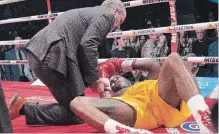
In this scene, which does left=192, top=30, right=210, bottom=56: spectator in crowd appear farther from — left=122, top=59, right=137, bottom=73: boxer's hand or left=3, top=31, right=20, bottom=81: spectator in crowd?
left=3, top=31, right=20, bottom=81: spectator in crowd

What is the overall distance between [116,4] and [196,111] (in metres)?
0.77

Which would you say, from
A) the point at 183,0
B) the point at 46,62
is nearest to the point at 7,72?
the point at 183,0

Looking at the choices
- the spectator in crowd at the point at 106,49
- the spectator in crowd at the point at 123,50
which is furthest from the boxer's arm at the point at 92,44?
the spectator in crowd at the point at 106,49

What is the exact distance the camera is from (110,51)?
4.05 metres

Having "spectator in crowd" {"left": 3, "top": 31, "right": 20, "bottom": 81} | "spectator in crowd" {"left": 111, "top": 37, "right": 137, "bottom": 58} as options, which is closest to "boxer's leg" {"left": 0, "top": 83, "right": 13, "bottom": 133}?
"spectator in crowd" {"left": 111, "top": 37, "right": 137, "bottom": 58}

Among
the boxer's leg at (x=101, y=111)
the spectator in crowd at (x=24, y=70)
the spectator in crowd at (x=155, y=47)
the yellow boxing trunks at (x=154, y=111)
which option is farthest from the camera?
the spectator in crowd at (x=24, y=70)

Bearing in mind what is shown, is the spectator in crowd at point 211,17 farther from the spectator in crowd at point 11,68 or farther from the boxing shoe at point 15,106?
the spectator in crowd at point 11,68

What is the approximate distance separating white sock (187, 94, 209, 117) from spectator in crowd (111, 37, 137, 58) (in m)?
2.40

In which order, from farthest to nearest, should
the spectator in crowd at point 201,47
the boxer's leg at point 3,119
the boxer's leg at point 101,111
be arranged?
the spectator in crowd at point 201,47 → the boxer's leg at point 101,111 → the boxer's leg at point 3,119

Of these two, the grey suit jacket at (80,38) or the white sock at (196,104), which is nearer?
the white sock at (196,104)

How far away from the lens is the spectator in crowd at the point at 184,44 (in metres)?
3.36

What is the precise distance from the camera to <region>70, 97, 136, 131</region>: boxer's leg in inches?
55.3

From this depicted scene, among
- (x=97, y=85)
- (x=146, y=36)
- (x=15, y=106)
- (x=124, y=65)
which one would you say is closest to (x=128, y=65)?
(x=124, y=65)

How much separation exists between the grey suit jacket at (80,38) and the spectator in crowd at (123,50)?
194 cm
